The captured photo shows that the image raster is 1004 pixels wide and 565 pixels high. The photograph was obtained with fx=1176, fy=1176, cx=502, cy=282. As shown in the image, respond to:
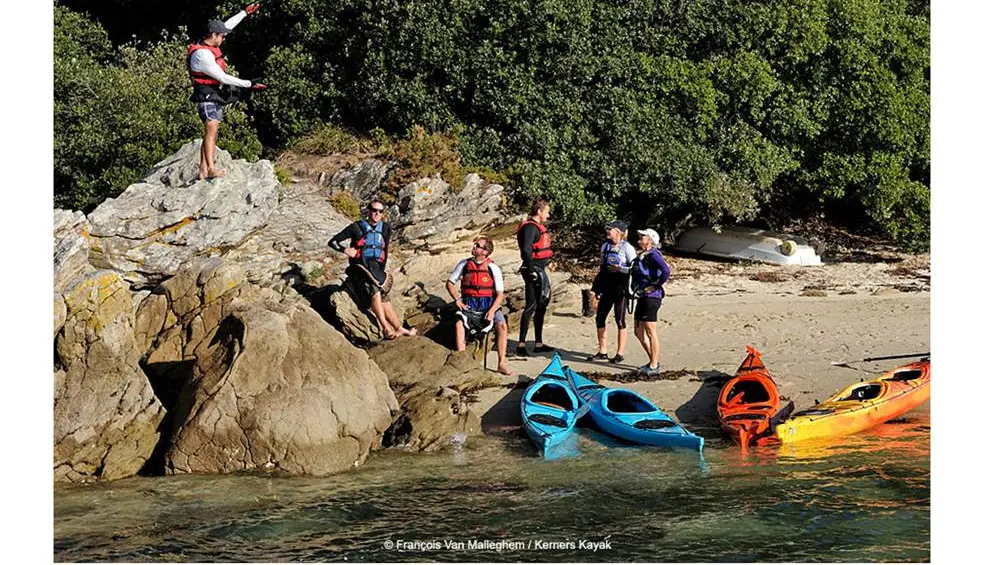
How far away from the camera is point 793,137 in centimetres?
2052

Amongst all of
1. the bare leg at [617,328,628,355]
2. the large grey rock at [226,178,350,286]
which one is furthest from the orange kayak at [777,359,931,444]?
the large grey rock at [226,178,350,286]

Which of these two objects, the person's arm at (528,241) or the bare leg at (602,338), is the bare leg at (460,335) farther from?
the bare leg at (602,338)

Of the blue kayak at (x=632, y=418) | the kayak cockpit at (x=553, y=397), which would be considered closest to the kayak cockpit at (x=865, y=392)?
the blue kayak at (x=632, y=418)

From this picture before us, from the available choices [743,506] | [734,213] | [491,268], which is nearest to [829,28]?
[734,213]

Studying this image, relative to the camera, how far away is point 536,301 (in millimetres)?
14680

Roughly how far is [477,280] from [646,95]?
293 inches

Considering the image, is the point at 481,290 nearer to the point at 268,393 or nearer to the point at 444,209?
the point at 268,393

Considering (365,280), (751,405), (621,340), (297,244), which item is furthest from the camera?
(297,244)

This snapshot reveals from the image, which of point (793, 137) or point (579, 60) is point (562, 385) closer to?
point (579, 60)

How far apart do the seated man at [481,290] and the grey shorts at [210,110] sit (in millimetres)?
3779

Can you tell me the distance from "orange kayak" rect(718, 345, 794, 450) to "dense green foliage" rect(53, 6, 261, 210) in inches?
377

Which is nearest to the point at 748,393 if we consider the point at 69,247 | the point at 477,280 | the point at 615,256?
the point at 615,256

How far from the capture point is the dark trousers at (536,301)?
1453 cm

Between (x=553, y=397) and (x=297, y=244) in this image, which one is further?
(x=297, y=244)
